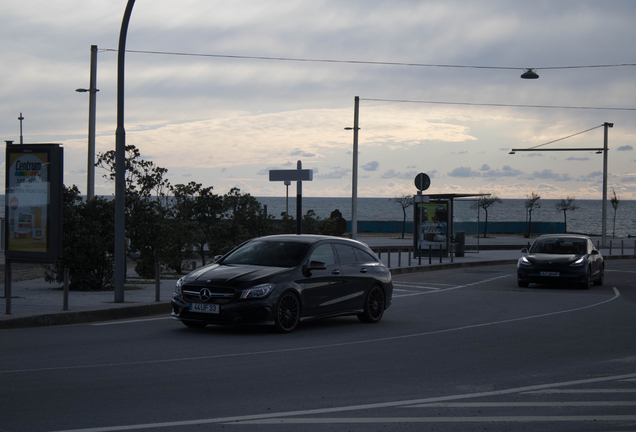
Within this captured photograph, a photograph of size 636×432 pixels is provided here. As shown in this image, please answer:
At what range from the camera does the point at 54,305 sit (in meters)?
12.8

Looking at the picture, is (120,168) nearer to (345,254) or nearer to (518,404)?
(345,254)

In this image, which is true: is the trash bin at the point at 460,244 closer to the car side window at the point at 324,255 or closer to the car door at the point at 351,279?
the car door at the point at 351,279

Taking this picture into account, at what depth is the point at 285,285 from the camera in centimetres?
1044

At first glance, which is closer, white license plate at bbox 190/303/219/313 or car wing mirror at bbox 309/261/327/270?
white license plate at bbox 190/303/219/313

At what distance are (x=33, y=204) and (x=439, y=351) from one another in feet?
27.8

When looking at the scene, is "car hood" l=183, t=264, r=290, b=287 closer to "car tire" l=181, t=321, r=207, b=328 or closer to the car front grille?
the car front grille

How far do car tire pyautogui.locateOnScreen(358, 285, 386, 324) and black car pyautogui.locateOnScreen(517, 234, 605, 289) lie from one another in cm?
861

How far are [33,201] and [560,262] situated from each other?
13.7 meters

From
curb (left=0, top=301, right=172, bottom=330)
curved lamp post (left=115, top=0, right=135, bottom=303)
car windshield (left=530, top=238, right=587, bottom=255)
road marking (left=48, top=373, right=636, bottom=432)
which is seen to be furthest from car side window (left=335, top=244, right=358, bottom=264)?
car windshield (left=530, top=238, right=587, bottom=255)

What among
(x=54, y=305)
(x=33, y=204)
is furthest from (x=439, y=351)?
(x=33, y=204)

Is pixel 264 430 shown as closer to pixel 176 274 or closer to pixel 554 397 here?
pixel 554 397

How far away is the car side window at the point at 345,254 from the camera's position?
11914 mm

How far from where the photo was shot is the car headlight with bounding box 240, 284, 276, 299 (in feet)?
33.1

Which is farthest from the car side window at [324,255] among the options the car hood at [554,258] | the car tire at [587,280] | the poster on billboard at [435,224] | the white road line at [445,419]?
the poster on billboard at [435,224]
